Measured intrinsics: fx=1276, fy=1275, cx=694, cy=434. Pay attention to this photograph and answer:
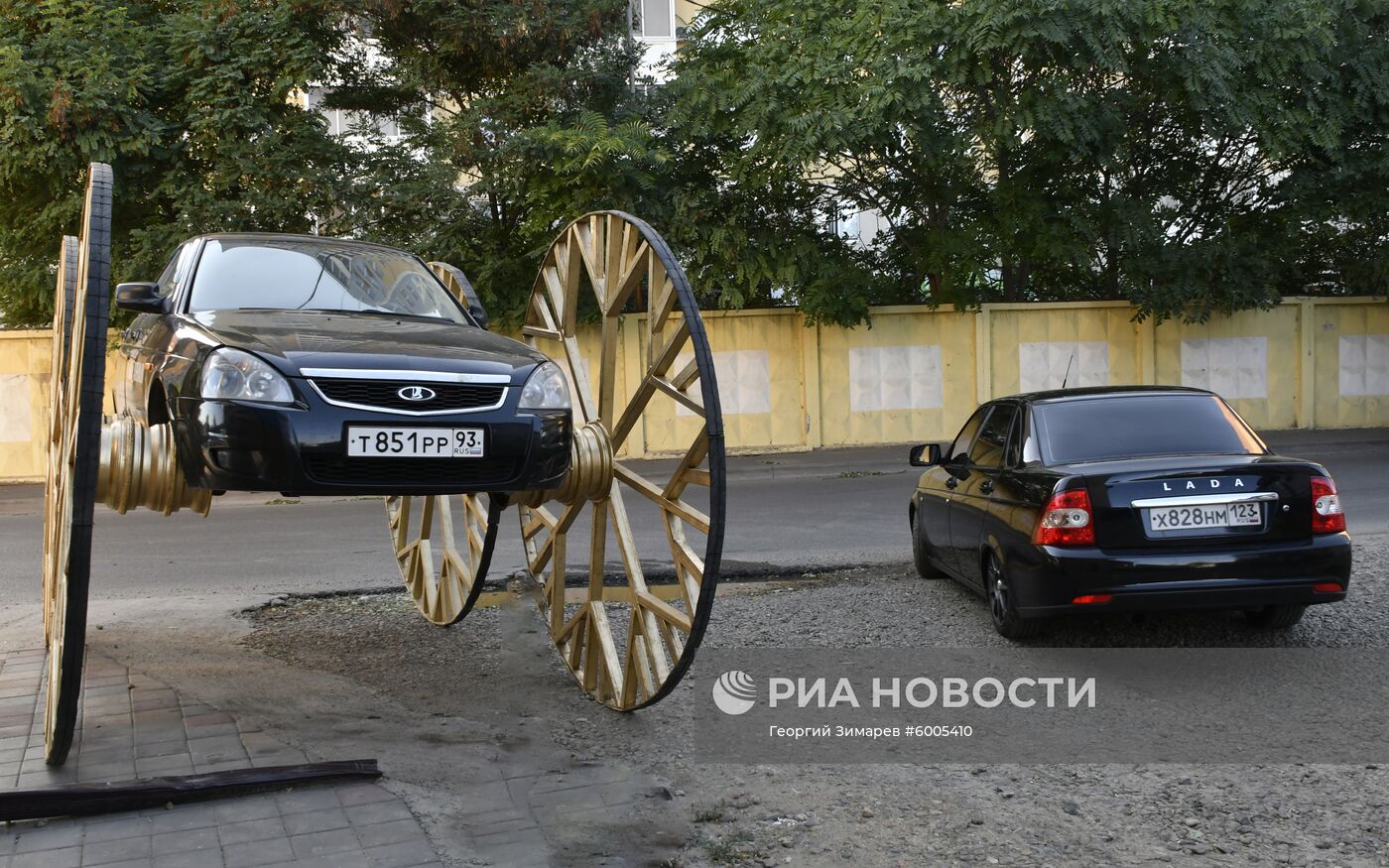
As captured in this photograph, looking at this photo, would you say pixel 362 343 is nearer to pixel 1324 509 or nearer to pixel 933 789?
pixel 933 789

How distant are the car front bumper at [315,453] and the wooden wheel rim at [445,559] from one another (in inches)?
65.8

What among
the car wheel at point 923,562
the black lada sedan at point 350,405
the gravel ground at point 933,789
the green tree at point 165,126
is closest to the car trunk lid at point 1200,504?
the gravel ground at point 933,789

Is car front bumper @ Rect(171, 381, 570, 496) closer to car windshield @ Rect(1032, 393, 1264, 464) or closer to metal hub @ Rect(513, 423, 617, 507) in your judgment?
metal hub @ Rect(513, 423, 617, 507)

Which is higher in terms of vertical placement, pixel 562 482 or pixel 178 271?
pixel 178 271

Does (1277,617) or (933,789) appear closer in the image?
(933,789)

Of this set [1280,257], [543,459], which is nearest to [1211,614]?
[543,459]

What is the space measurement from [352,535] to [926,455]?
621cm

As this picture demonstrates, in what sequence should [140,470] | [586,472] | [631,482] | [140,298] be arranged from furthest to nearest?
[631,482]
[140,298]
[586,472]
[140,470]

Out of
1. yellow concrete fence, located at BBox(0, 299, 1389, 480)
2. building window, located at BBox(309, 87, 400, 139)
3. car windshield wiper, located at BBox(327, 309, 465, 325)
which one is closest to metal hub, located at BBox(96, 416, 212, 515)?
car windshield wiper, located at BBox(327, 309, 465, 325)

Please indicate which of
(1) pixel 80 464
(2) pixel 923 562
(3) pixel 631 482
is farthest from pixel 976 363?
(1) pixel 80 464

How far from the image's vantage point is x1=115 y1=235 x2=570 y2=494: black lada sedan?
4641mm

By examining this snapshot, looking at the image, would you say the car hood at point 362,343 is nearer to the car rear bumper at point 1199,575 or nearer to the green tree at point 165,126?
the car rear bumper at point 1199,575

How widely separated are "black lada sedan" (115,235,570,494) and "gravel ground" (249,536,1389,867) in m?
1.37

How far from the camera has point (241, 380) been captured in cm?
474
